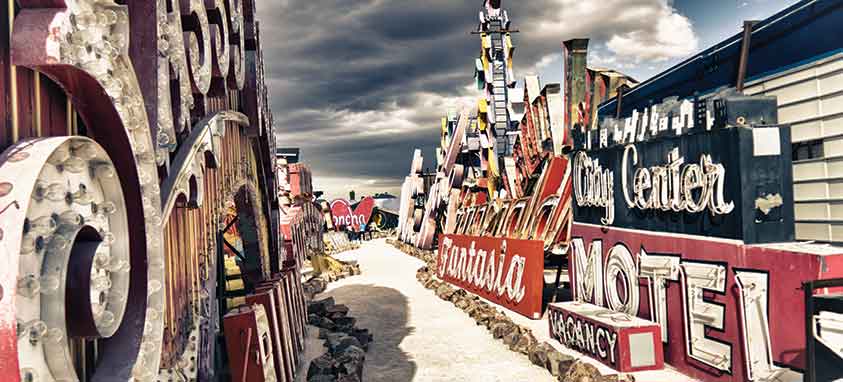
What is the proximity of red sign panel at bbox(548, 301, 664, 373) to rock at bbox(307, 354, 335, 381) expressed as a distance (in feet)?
16.7

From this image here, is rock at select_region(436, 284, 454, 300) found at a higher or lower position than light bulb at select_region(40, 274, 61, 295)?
lower

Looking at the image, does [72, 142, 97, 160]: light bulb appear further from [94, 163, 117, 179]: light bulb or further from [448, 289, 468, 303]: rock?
[448, 289, 468, 303]: rock

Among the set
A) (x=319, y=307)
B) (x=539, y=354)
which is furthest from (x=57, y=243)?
(x=319, y=307)

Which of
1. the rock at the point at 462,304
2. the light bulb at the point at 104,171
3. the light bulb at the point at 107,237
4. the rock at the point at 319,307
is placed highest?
the light bulb at the point at 104,171

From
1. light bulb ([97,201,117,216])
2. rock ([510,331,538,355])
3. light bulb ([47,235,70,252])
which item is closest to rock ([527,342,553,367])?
rock ([510,331,538,355])

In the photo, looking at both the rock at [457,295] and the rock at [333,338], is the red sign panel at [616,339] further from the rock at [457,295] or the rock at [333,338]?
the rock at [457,295]

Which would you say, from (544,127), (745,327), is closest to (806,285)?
(745,327)

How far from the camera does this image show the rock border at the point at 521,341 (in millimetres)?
9578

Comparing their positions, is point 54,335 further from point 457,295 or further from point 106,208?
point 457,295

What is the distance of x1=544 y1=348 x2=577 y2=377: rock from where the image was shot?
10.1m

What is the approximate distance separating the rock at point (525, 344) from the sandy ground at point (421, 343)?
17cm

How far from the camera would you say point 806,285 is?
6555 mm

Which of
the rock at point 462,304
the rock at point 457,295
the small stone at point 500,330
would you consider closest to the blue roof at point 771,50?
the small stone at point 500,330

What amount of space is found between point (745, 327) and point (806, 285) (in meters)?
2.19
